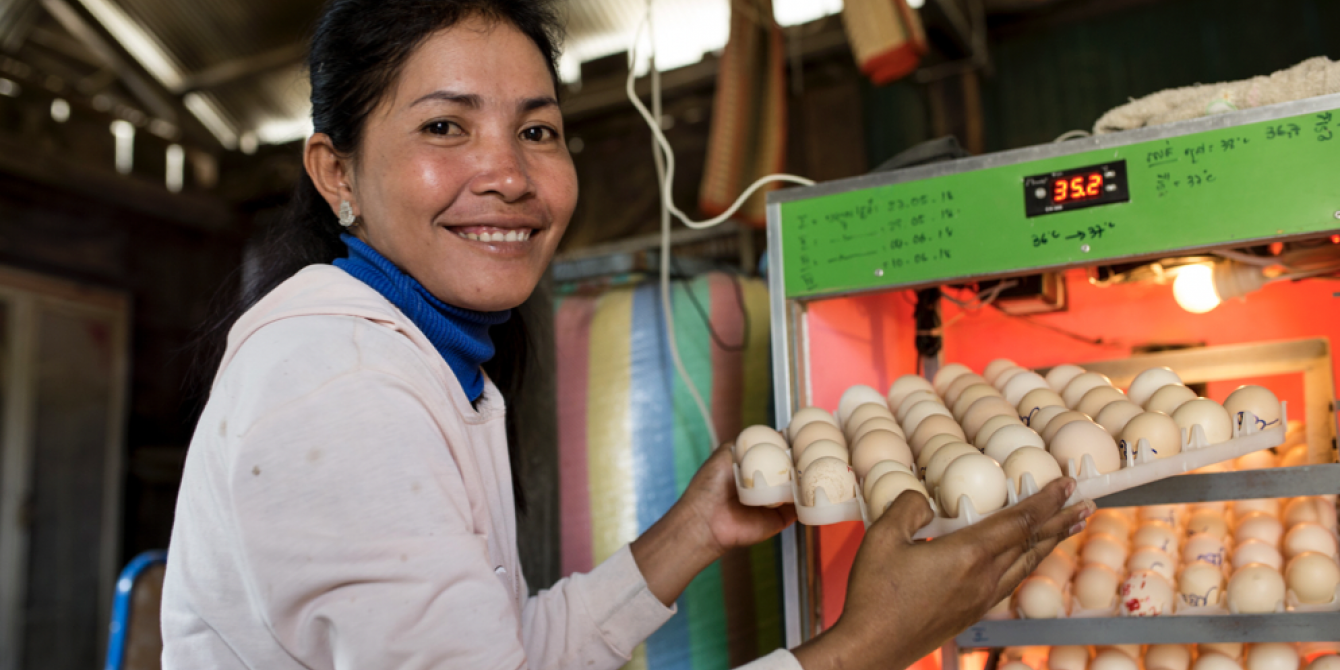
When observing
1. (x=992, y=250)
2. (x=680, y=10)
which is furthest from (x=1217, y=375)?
(x=680, y=10)

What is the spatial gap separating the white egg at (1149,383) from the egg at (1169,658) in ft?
1.19

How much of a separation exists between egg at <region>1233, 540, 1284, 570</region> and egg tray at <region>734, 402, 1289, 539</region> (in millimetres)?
291

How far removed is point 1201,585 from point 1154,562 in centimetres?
7

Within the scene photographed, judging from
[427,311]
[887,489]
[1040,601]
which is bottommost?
[1040,601]

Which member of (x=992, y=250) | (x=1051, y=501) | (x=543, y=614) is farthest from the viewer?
(x=543, y=614)

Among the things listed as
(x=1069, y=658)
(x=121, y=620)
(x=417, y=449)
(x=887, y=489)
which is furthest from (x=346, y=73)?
(x=121, y=620)

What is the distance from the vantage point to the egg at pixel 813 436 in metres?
1.21

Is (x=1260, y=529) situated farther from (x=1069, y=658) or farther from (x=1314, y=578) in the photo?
(x=1069, y=658)

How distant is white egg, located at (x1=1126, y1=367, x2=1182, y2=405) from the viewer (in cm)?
122

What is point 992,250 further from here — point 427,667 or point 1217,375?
point 427,667

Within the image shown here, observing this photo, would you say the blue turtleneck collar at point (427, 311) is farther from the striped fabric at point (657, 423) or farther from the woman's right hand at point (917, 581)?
the striped fabric at point (657, 423)

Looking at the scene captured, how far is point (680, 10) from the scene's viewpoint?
4.55m

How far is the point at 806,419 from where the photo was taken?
130 cm

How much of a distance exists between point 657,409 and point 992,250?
94 cm
